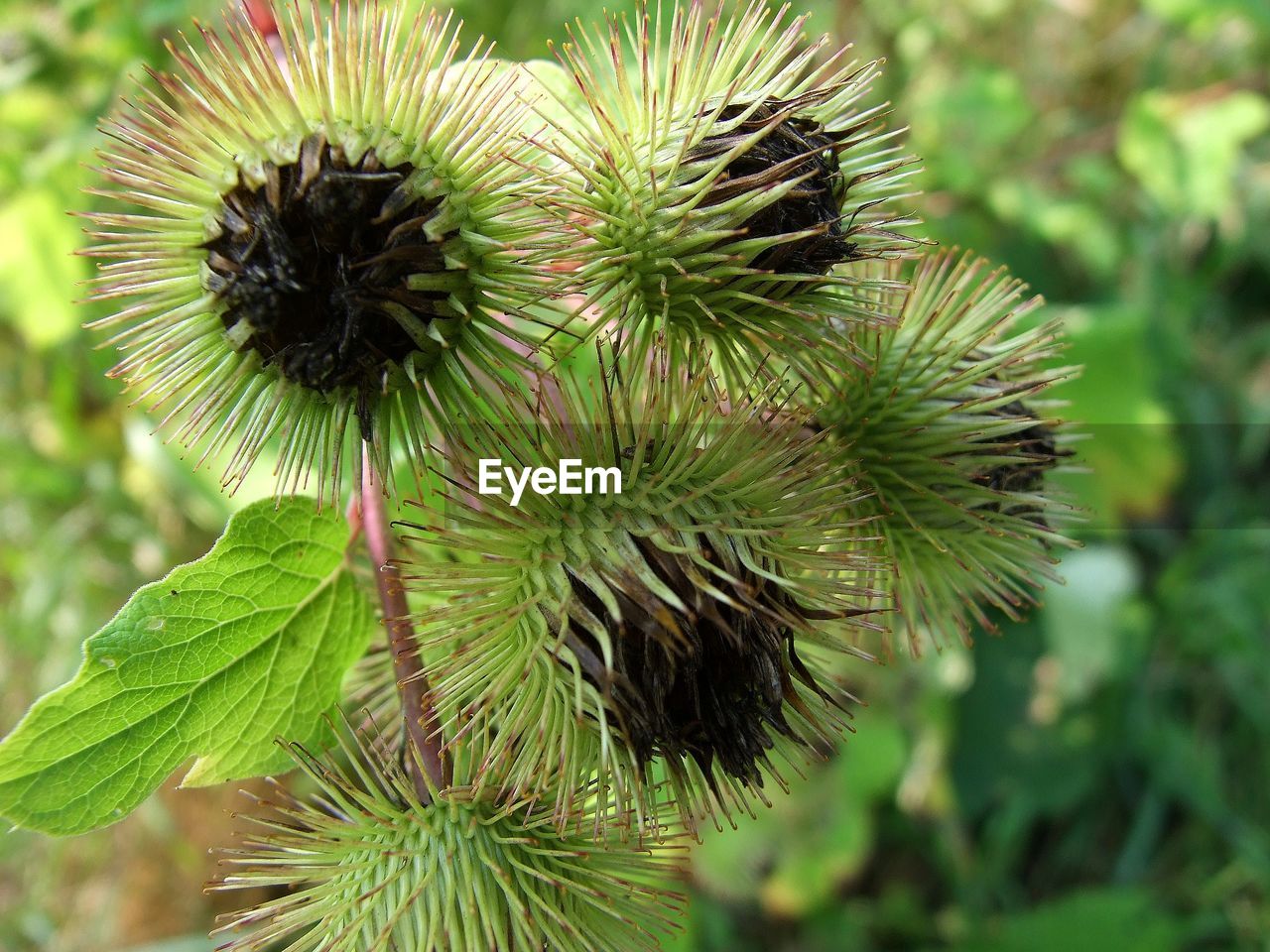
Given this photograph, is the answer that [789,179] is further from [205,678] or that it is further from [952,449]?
[205,678]

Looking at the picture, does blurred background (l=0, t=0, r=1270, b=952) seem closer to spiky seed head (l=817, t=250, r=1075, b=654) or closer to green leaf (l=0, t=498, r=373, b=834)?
spiky seed head (l=817, t=250, r=1075, b=654)

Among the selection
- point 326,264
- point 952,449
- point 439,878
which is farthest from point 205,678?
point 952,449

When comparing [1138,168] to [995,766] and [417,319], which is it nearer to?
[995,766]

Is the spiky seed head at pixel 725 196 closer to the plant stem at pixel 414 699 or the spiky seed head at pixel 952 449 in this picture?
the spiky seed head at pixel 952 449

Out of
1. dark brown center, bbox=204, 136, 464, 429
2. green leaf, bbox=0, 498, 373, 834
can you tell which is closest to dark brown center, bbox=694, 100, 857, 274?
dark brown center, bbox=204, 136, 464, 429

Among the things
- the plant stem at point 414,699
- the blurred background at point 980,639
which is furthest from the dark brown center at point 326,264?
the blurred background at point 980,639

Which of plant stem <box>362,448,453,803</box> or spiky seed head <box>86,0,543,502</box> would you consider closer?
spiky seed head <box>86,0,543,502</box>
